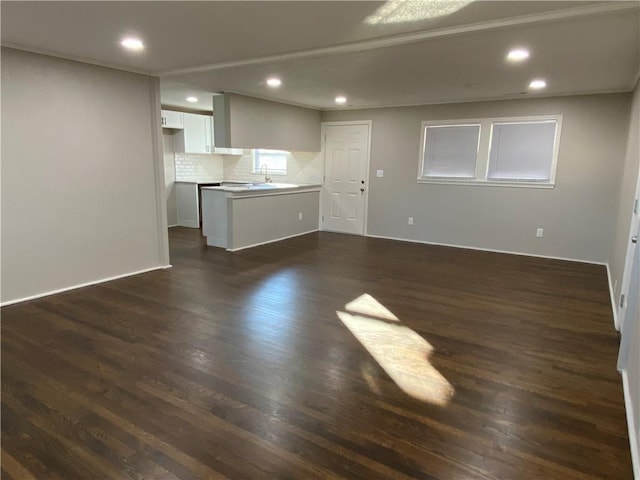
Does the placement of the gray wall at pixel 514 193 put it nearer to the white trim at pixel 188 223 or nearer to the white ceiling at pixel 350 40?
the white ceiling at pixel 350 40

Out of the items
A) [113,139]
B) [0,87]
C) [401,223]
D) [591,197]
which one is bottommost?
[401,223]

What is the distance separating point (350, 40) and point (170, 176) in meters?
5.72

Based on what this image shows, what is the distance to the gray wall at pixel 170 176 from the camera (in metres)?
7.65

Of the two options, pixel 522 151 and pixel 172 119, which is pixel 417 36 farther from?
pixel 172 119

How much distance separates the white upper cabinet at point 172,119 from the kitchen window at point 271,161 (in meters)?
1.65

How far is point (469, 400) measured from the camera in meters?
2.32

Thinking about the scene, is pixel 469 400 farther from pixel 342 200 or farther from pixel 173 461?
pixel 342 200

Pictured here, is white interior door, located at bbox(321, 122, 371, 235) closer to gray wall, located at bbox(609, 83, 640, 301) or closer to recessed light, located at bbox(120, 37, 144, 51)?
gray wall, located at bbox(609, 83, 640, 301)

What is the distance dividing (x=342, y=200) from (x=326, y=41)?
4552mm

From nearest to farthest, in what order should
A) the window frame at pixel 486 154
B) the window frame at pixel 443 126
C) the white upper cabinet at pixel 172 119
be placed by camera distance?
the window frame at pixel 486 154
the window frame at pixel 443 126
the white upper cabinet at pixel 172 119

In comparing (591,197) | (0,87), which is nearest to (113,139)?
(0,87)

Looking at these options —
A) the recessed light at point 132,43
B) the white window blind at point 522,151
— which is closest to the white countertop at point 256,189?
the recessed light at point 132,43

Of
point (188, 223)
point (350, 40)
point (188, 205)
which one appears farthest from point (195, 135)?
point (350, 40)

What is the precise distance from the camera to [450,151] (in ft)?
21.2
